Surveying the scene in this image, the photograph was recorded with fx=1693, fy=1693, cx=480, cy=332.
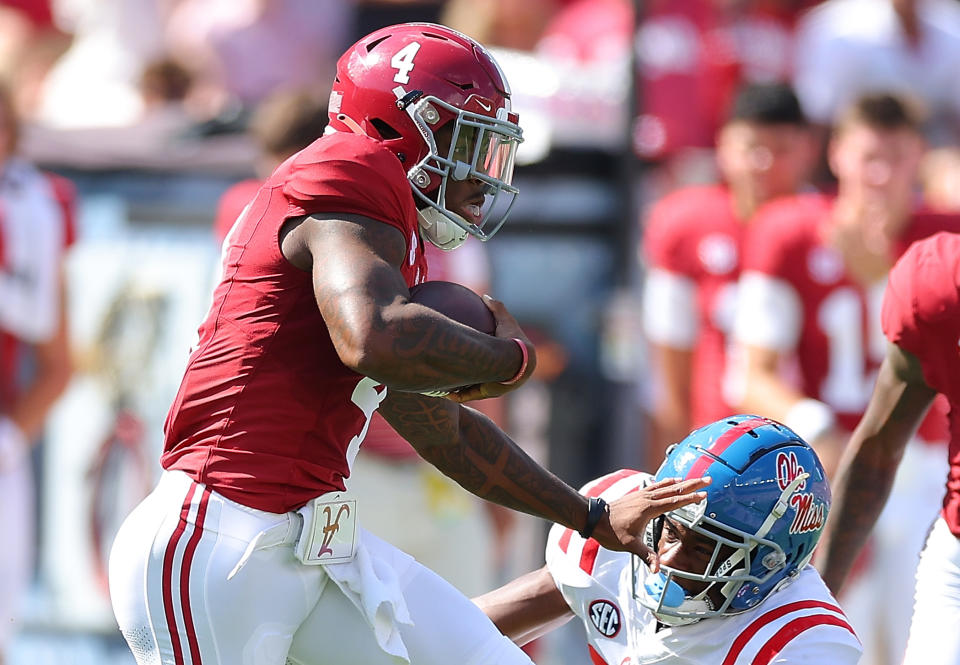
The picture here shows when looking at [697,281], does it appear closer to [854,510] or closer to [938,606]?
[854,510]

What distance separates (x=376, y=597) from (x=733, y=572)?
2.31ft

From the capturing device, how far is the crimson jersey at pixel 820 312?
555 centimetres

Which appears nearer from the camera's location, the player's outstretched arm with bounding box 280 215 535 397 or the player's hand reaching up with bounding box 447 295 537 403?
the player's outstretched arm with bounding box 280 215 535 397

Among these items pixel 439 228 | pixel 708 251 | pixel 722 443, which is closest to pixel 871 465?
pixel 722 443

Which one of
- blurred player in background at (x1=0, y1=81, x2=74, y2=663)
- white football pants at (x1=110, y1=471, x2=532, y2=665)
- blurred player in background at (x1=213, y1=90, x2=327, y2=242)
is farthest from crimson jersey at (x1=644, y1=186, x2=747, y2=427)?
white football pants at (x1=110, y1=471, x2=532, y2=665)

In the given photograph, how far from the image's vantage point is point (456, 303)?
→ 280cm

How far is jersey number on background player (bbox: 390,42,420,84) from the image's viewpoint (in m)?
3.02

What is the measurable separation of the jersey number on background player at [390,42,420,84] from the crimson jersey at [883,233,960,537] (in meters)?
1.16

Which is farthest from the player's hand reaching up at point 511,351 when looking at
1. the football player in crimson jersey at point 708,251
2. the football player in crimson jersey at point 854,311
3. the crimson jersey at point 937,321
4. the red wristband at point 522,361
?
the football player in crimson jersey at point 708,251

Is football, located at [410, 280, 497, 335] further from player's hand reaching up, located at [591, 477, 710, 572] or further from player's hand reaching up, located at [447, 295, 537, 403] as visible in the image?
player's hand reaching up, located at [591, 477, 710, 572]

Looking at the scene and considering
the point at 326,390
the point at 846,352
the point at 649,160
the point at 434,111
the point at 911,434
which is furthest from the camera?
the point at 649,160

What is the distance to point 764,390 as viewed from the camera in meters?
5.50

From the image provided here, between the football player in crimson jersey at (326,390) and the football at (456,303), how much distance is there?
1.6 inches

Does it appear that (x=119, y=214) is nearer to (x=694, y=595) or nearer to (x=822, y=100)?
(x=822, y=100)
